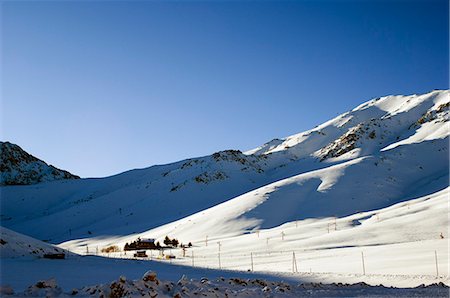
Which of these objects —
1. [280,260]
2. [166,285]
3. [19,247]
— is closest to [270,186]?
[280,260]

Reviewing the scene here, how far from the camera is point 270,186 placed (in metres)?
51.9

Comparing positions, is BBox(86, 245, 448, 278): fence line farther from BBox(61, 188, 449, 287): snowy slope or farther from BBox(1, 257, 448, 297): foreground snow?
BBox(1, 257, 448, 297): foreground snow

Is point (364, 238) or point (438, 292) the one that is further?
point (364, 238)

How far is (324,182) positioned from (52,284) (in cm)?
4522

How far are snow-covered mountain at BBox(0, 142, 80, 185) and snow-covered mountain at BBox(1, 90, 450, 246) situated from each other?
726 inches

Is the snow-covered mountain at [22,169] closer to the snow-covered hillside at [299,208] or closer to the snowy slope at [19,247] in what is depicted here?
the snow-covered hillside at [299,208]

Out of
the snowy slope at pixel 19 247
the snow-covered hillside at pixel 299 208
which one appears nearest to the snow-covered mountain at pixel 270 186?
the snow-covered hillside at pixel 299 208

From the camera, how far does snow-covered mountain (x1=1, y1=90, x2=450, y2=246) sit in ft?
148

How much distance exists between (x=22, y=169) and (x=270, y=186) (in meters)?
95.7

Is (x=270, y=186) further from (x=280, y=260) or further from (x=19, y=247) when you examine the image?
(x=19, y=247)

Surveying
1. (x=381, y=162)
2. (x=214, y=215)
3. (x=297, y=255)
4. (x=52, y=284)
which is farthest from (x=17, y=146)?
(x=52, y=284)

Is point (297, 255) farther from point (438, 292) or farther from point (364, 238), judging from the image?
point (438, 292)

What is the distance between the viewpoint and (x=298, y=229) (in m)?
34.6

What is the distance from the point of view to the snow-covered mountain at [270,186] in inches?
1780
